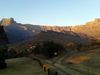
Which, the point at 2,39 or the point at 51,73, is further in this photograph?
the point at 2,39

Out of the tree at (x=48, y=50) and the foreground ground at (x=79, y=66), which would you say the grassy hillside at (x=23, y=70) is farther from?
the tree at (x=48, y=50)

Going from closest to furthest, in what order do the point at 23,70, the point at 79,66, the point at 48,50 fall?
1. the point at 23,70
2. the point at 79,66
3. the point at 48,50

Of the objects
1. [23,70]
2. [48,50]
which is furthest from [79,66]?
[48,50]

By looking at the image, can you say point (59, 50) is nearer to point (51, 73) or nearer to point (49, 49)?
point (49, 49)

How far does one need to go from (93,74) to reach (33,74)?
1024 centimetres

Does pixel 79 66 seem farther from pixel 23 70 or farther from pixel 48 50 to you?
pixel 48 50

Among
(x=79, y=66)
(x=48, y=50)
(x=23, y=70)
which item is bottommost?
(x=48, y=50)

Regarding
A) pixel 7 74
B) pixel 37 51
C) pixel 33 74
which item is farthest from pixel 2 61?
pixel 37 51

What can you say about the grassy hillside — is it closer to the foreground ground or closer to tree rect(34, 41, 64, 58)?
the foreground ground

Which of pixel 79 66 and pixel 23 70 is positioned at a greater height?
pixel 23 70

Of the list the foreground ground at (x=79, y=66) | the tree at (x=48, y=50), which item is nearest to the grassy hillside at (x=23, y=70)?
the foreground ground at (x=79, y=66)

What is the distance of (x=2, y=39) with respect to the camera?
2749 inches

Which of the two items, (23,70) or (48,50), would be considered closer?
(23,70)

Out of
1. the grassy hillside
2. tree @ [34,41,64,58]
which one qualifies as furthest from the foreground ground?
tree @ [34,41,64,58]
